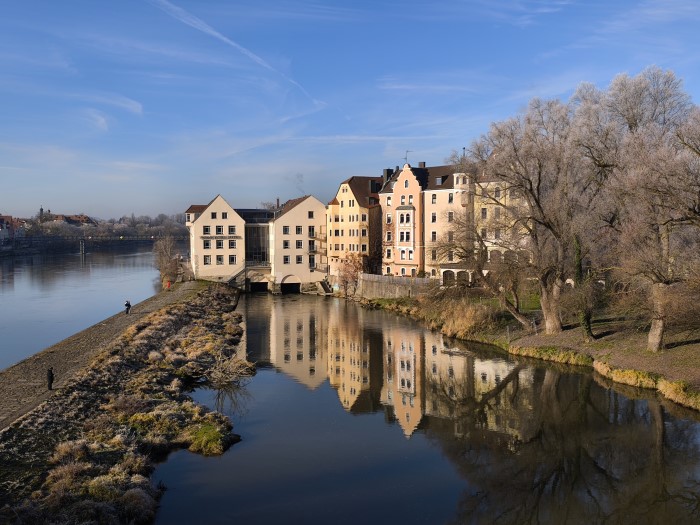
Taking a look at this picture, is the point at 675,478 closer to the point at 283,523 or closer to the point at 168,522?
the point at 283,523

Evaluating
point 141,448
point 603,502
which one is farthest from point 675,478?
point 141,448

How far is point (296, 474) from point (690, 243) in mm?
20487

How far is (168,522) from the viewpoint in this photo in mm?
14469

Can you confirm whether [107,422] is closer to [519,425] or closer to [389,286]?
[519,425]

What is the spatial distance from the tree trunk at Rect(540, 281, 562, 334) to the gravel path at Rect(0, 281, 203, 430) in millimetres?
23212

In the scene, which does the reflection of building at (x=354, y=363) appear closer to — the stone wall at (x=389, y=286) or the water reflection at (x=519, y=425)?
the water reflection at (x=519, y=425)

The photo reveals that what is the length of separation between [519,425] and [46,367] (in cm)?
1999

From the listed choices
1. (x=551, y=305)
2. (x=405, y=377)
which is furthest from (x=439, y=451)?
(x=551, y=305)

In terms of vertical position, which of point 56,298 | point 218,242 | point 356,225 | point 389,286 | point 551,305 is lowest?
point 56,298

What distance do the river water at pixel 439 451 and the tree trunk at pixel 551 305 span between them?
3577 millimetres

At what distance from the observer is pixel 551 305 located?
107ft

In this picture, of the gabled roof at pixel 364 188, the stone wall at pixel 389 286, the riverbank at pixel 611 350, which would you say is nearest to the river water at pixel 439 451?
the riverbank at pixel 611 350

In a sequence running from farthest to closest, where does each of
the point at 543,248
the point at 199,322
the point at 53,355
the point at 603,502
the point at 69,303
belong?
the point at 69,303 < the point at 199,322 < the point at 543,248 < the point at 53,355 < the point at 603,502

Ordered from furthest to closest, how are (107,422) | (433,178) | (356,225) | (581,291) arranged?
1. (356,225)
2. (433,178)
3. (581,291)
4. (107,422)
